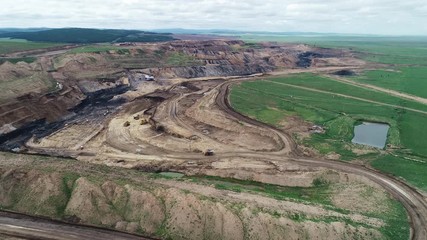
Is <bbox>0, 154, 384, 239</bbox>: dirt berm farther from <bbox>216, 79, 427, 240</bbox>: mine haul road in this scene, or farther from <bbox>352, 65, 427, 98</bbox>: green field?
<bbox>352, 65, 427, 98</bbox>: green field

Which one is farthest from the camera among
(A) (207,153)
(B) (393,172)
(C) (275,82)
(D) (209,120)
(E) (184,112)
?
(C) (275,82)

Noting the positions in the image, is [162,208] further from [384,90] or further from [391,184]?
[384,90]

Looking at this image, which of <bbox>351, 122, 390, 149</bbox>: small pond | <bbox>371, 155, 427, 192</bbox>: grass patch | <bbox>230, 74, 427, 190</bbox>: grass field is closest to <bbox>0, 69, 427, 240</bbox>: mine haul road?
<bbox>371, 155, 427, 192</bbox>: grass patch

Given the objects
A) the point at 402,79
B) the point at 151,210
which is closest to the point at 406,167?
the point at 151,210

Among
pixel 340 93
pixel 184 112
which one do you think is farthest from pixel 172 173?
pixel 340 93

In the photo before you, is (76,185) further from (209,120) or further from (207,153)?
(209,120)

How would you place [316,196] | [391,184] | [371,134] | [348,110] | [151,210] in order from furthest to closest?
[348,110] < [371,134] < [391,184] < [316,196] < [151,210]

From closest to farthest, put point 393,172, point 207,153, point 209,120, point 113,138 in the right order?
point 393,172 < point 207,153 < point 113,138 < point 209,120
